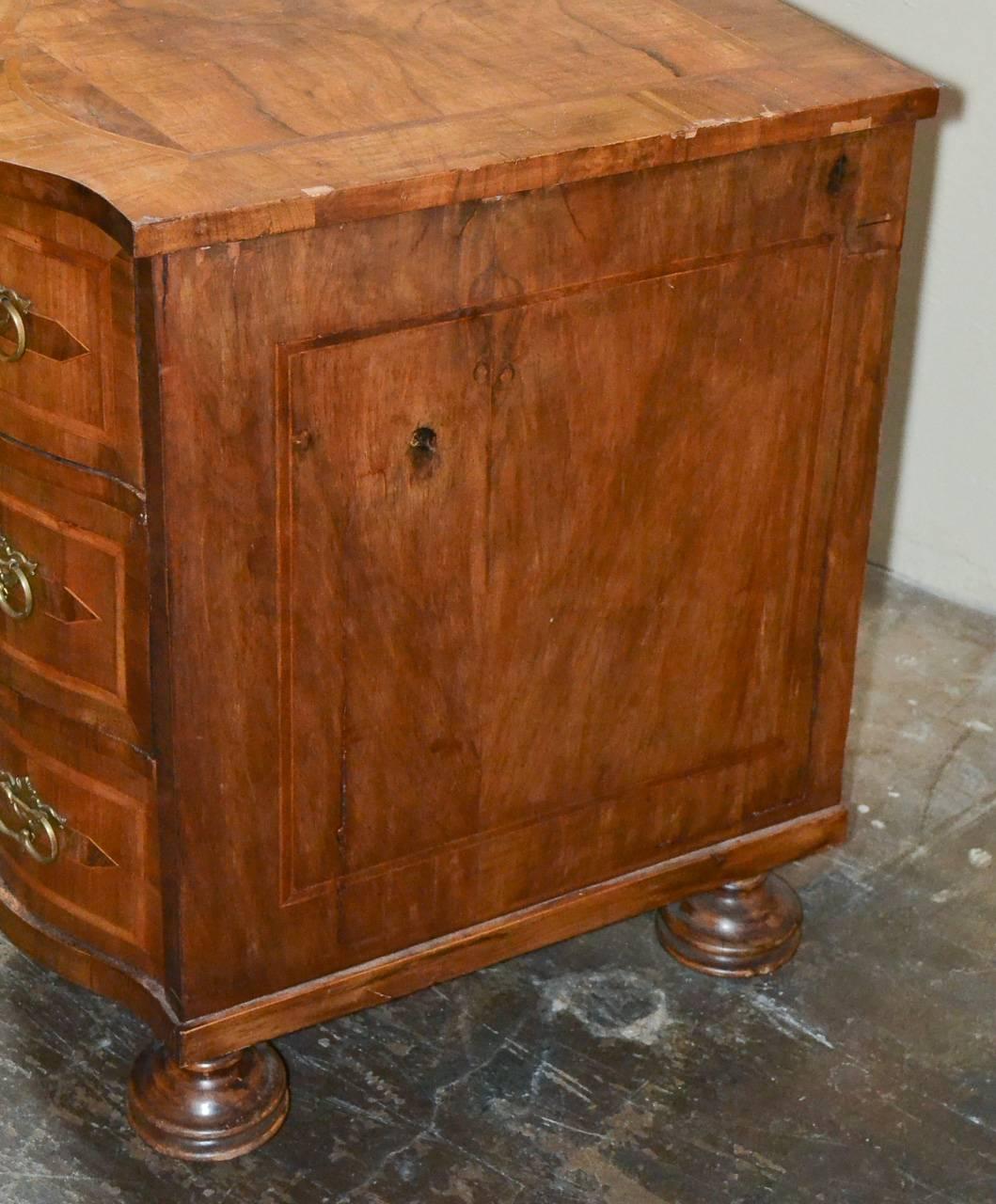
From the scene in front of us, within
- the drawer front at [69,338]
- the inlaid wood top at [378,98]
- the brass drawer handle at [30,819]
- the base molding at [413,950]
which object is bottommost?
the base molding at [413,950]

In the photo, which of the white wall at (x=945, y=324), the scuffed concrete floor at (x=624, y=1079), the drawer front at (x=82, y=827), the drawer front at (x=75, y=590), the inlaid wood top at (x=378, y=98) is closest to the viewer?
the inlaid wood top at (x=378, y=98)

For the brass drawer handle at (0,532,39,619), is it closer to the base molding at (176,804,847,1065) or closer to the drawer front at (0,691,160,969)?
the drawer front at (0,691,160,969)

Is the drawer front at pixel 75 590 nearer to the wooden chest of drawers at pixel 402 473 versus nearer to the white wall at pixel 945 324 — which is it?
the wooden chest of drawers at pixel 402 473

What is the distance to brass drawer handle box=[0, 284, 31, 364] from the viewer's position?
159cm

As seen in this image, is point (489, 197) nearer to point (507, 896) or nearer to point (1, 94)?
point (1, 94)

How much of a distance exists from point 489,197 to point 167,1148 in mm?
927

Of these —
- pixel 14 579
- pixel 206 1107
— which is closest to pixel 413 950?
pixel 206 1107

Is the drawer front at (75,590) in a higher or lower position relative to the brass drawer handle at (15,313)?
lower

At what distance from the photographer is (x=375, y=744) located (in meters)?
1.77

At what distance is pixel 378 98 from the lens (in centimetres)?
167

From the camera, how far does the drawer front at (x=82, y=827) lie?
1.77 meters

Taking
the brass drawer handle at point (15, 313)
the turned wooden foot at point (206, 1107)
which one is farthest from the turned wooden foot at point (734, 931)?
the brass drawer handle at point (15, 313)

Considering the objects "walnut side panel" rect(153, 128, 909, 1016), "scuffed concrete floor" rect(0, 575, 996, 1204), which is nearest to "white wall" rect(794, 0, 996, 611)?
"scuffed concrete floor" rect(0, 575, 996, 1204)

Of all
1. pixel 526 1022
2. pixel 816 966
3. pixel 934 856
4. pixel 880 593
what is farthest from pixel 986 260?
pixel 526 1022
